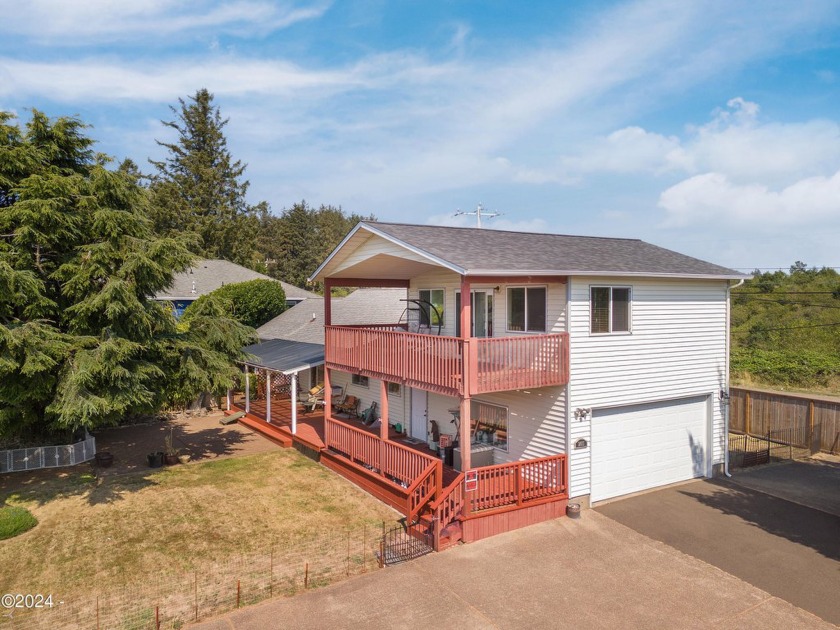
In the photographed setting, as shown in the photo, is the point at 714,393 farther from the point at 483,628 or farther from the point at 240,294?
the point at 240,294

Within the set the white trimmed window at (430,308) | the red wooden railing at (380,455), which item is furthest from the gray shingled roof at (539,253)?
the red wooden railing at (380,455)

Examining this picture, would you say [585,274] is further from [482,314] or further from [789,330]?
[789,330]

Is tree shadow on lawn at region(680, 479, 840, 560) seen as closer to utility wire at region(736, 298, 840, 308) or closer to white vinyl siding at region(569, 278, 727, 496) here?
white vinyl siding at region(569, 278, 727, 496)

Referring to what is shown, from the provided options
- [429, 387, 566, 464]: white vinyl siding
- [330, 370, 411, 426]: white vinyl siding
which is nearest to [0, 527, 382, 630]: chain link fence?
[429, 387, 566, 464]: white vinyl siding

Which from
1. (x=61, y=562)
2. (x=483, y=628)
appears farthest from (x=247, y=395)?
(x=483, y=628)

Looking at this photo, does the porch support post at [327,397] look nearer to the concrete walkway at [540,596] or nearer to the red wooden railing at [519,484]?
the red wooden railing at [519,484]

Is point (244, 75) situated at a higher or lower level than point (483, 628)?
higher
